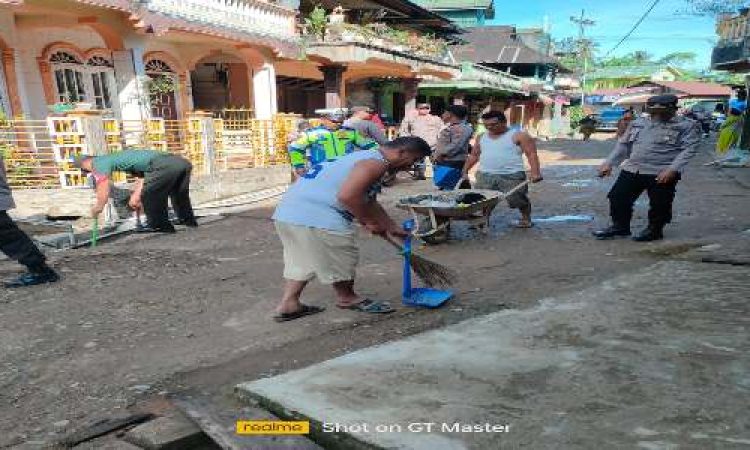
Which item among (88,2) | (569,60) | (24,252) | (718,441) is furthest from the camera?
(569,60)

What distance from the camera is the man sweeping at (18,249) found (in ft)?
15.4

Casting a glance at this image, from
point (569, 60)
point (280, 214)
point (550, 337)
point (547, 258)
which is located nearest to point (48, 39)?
point (280, 214)

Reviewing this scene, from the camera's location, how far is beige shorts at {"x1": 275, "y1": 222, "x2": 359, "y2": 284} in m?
3.56

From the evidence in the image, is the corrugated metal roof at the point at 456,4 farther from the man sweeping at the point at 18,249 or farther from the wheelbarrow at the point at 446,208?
the man sweeping at the point at 18,249

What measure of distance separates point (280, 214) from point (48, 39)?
9.12 m

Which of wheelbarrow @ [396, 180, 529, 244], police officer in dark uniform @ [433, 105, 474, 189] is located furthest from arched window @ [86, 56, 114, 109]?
wheelbarrow @ [396, 180, 529, 244]

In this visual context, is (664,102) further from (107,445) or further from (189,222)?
(189,222)

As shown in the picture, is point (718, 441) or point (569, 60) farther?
point (569, 60)

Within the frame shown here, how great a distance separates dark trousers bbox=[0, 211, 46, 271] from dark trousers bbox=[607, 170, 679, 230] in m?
6.06

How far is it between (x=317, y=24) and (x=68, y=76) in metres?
6.45

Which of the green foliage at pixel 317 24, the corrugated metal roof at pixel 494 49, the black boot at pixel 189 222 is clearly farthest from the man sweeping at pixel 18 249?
the corrugated metal roof at pixel 494 49

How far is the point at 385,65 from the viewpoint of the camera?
55.1ft

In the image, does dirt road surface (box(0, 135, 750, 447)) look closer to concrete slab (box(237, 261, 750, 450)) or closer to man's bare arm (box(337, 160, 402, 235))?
concrete slab (box(237, 261, 750, 450))

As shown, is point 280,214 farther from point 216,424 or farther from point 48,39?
point 48,39
